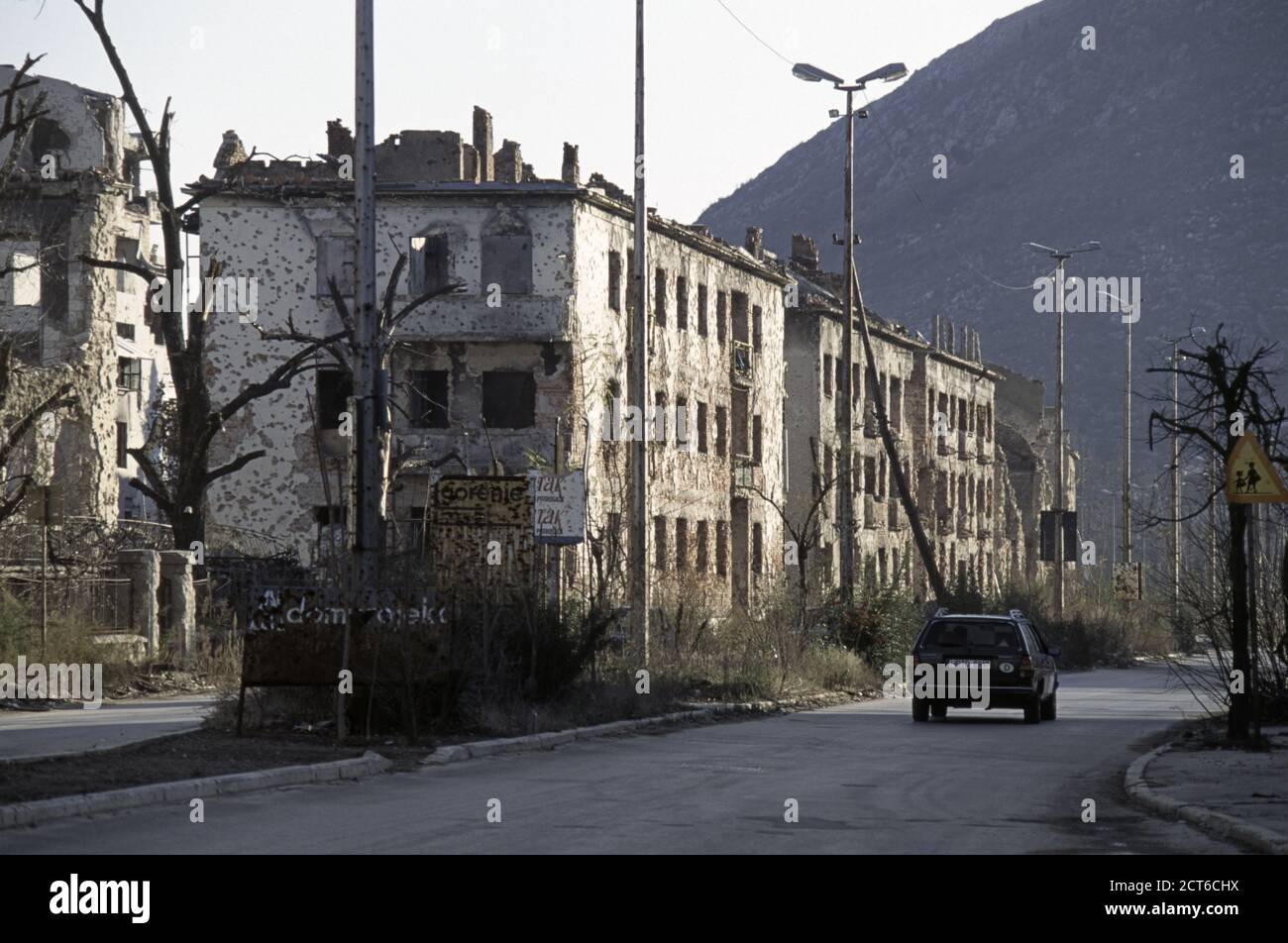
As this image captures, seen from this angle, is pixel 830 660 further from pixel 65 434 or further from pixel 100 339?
pixel 100 339

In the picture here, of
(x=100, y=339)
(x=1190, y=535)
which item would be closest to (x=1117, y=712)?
(x=1190, y=535)

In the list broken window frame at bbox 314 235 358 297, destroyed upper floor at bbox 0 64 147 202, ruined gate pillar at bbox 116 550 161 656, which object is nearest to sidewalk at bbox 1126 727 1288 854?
ruined gate pillar at bbox 116 550 161 656

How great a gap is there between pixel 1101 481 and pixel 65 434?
114m

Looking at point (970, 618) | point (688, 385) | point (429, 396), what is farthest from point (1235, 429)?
point (688, 385)

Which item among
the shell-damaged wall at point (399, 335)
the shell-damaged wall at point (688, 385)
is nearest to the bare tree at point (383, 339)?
the shell-damaged wall at point (399, 335)

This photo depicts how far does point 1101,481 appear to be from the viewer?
153 meters

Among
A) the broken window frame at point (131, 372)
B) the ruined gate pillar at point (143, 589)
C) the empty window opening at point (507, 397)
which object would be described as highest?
the broken window frame at point (131, 372)

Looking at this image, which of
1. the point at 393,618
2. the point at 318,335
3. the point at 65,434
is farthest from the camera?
the point at 318,335

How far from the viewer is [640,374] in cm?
3184

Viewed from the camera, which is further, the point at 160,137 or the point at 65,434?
the point at 65,434

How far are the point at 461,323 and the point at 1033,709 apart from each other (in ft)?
87.8

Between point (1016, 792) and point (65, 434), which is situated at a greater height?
point (65, 434)

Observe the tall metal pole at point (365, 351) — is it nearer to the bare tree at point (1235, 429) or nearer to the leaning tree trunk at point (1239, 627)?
the bare tree at point (1235, 429)

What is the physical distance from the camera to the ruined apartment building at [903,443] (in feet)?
234
